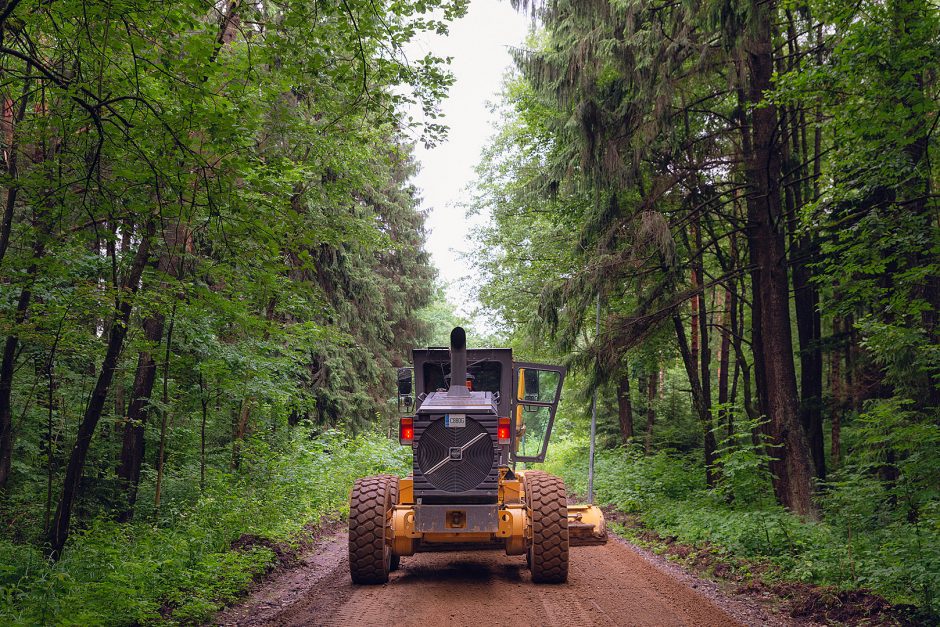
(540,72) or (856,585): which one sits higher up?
(540,72)

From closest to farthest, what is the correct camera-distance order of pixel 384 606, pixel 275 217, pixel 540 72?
pixel 384 606 < pixel 275 217 < pixel 540 72

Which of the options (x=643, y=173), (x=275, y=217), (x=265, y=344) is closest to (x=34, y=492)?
(x=265, y=344)

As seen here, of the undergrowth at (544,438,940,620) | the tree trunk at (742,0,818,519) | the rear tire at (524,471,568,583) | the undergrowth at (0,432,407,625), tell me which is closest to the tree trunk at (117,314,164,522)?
the undergrowth at (0,432,407,625)

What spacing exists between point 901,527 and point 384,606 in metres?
5.92

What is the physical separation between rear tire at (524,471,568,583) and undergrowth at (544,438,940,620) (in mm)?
2381

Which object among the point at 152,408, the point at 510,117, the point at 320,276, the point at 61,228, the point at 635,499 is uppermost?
the point at 510,117

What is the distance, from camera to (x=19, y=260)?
6.93m

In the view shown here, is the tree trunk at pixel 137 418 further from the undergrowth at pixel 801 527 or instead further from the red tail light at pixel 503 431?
the undergrowth at pixel 801 527

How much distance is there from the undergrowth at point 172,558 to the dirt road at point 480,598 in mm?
466

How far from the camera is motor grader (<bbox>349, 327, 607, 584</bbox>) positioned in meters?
6.81

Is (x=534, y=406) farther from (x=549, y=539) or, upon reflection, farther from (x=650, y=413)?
(x=650, y=413)

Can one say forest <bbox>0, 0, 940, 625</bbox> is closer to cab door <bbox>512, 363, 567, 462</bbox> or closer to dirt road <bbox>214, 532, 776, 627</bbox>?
dirt road <bbox>214, 532, 776, 627</bbox>

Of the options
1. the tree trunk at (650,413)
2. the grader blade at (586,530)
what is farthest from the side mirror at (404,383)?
the tree trunk at (650,413)

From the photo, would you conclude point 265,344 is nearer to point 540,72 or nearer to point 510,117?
point 540,72
